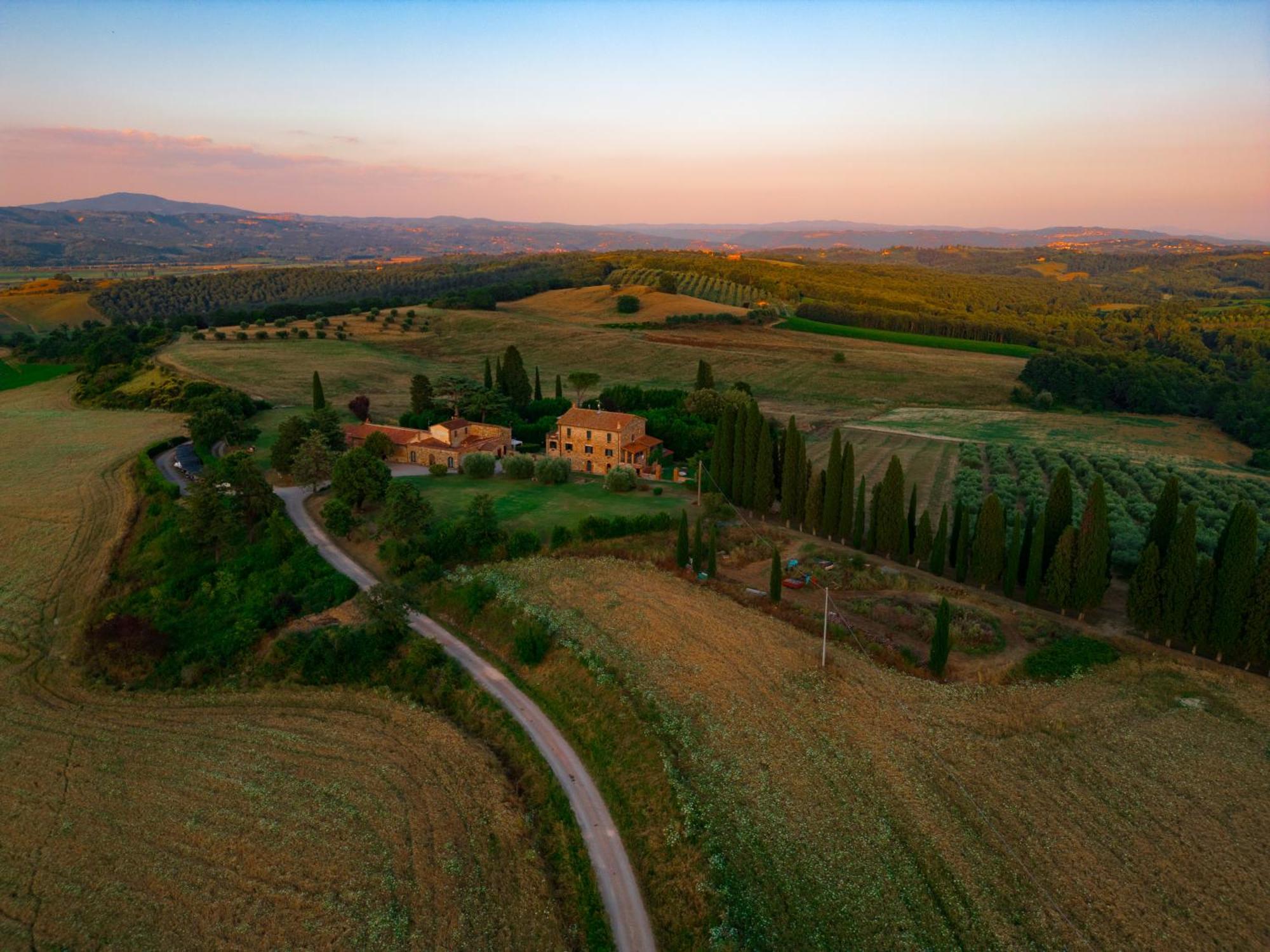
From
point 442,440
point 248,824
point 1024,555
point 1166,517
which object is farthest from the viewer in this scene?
point 442,440

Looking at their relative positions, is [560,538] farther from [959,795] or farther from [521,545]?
[959,795]

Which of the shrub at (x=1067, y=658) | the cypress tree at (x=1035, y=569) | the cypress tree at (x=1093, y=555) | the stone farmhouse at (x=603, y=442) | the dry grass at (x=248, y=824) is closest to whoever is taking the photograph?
the dry grass at (x=248, y=824)

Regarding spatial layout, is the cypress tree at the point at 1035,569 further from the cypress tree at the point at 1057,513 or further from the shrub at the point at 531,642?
the shrub at the point at 531,642

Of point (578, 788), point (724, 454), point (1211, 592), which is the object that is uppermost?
point (1211, 592)

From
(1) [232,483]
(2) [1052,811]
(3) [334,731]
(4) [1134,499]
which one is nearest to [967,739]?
(2) [1052,811]

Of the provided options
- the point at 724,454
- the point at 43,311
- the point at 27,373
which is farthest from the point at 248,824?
the point at 43,311

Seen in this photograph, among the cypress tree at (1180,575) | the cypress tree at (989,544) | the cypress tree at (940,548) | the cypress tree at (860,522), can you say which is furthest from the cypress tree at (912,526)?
the cypress tree at (1180,575)

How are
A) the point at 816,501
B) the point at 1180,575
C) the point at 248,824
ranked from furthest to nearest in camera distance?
the point at 816,501 < the point at 1180,575 < the point at 248,824
